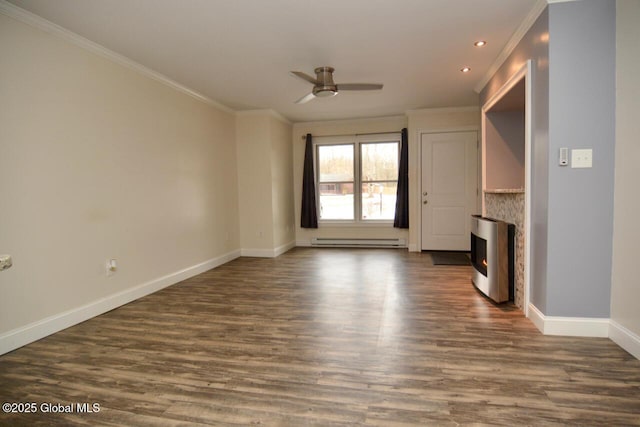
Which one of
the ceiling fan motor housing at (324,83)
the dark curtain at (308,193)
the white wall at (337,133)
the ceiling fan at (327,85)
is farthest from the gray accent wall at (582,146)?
the dark curtain at (308,193)

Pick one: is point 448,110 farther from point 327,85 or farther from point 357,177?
A: point 327,85

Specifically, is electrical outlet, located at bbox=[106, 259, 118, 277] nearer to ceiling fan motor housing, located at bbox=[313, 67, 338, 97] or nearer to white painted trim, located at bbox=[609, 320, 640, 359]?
ceiling fan motor housing, located at bbox=[313, 67, 338, 97]

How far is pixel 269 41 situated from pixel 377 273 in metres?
3.02

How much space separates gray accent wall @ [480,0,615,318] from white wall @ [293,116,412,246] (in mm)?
3982

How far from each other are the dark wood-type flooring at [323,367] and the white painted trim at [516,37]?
2.42 meters

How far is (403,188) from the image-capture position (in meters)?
6.34

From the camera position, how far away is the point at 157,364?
2195mm

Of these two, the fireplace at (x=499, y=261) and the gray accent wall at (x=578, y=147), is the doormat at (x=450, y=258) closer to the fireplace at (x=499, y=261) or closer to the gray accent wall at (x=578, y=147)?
the fireplace at (x=499, y=261)

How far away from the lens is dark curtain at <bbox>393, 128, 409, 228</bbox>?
6281 millimetres

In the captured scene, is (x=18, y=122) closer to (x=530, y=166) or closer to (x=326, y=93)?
(x=326, y=93)

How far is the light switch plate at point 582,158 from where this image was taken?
239 centimetres

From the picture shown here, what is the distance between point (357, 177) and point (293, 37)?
12.9 ft

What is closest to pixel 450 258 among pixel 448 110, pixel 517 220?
pixel 517 220

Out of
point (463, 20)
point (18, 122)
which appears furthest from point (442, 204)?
point (18, 122)
